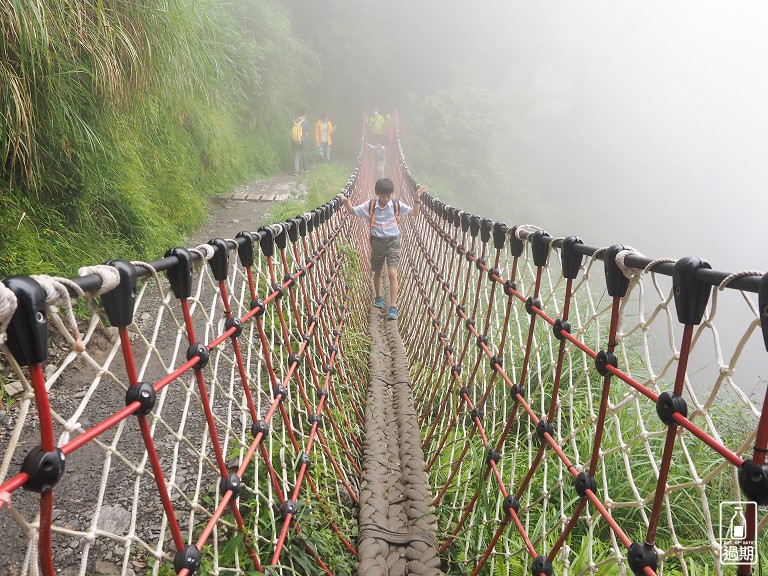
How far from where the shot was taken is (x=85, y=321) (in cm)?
223

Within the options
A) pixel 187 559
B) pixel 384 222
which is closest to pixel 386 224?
pixel 384 222

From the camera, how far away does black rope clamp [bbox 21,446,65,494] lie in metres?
0.48

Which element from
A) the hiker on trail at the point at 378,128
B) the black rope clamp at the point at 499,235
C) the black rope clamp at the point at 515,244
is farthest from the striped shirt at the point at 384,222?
the hiker on trail at the point at 378,128

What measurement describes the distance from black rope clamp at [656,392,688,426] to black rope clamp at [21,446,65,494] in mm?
756

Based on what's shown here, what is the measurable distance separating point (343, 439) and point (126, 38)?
2.35 m

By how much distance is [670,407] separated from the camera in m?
0.67

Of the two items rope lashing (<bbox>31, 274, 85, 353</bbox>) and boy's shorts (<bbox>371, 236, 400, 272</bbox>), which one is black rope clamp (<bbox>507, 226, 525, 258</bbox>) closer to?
rope lashing (<bbox>31, 274, 85, 353</bbox>)

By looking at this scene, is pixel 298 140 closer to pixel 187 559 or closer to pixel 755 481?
pixel 187 559

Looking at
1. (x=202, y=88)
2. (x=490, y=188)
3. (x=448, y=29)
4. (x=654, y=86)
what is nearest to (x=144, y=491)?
(x=202, y=88)

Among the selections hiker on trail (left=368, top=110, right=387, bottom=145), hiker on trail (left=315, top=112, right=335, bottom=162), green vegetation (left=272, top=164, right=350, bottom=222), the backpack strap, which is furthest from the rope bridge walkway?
hiker on trail (left=368, top=110, right=387, bottom=145)

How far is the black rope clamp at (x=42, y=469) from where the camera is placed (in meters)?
0.48

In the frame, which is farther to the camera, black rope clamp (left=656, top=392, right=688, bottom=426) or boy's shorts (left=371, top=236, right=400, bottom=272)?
boy's shorts (left=371, top=236, right=400, bottom=272)

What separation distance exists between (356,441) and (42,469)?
1.51m

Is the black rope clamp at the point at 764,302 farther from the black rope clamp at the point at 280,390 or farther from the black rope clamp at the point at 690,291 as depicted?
the black rope clamp at the point at 280,390
